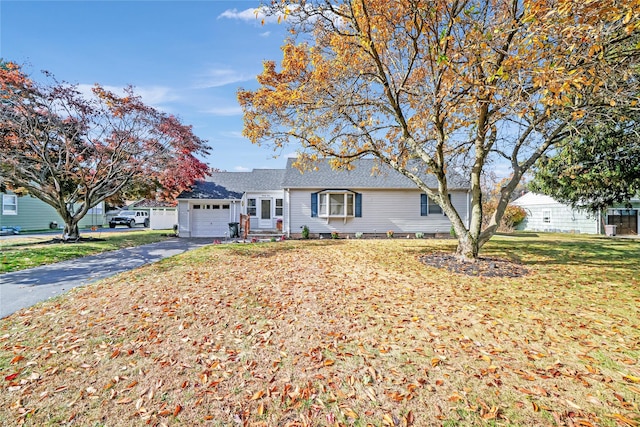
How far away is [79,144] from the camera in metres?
14.5

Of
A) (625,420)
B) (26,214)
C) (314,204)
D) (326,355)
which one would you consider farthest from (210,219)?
(625,420)

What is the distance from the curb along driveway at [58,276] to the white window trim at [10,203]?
1666 cm

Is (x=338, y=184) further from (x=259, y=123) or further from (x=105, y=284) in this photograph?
(x=105, y=284)

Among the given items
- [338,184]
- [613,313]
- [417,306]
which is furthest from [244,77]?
[613,313]

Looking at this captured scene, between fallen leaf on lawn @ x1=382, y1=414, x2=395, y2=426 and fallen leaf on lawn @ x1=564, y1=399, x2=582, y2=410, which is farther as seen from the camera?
fallen leaf on lawn @ x1=564, y1=399, x2=582, y2=410

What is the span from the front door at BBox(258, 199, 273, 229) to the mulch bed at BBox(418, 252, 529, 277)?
11140mm

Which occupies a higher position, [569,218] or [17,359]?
[569,218]

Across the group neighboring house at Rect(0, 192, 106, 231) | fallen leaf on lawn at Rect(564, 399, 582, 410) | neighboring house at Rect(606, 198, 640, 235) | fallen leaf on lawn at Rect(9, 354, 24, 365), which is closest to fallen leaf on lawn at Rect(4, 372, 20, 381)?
fallen leaf on lawn at Rect(9, 354, 24, 365)

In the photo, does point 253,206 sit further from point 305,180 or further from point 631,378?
point 631,378

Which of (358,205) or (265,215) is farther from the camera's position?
(265,215)

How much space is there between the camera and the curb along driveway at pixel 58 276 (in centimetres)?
558

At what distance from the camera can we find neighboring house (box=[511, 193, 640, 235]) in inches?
850

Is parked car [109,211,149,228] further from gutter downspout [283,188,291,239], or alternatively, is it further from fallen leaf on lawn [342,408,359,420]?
fallen leaf on lawn [342,408,359,420]

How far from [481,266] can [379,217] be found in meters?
8.92
